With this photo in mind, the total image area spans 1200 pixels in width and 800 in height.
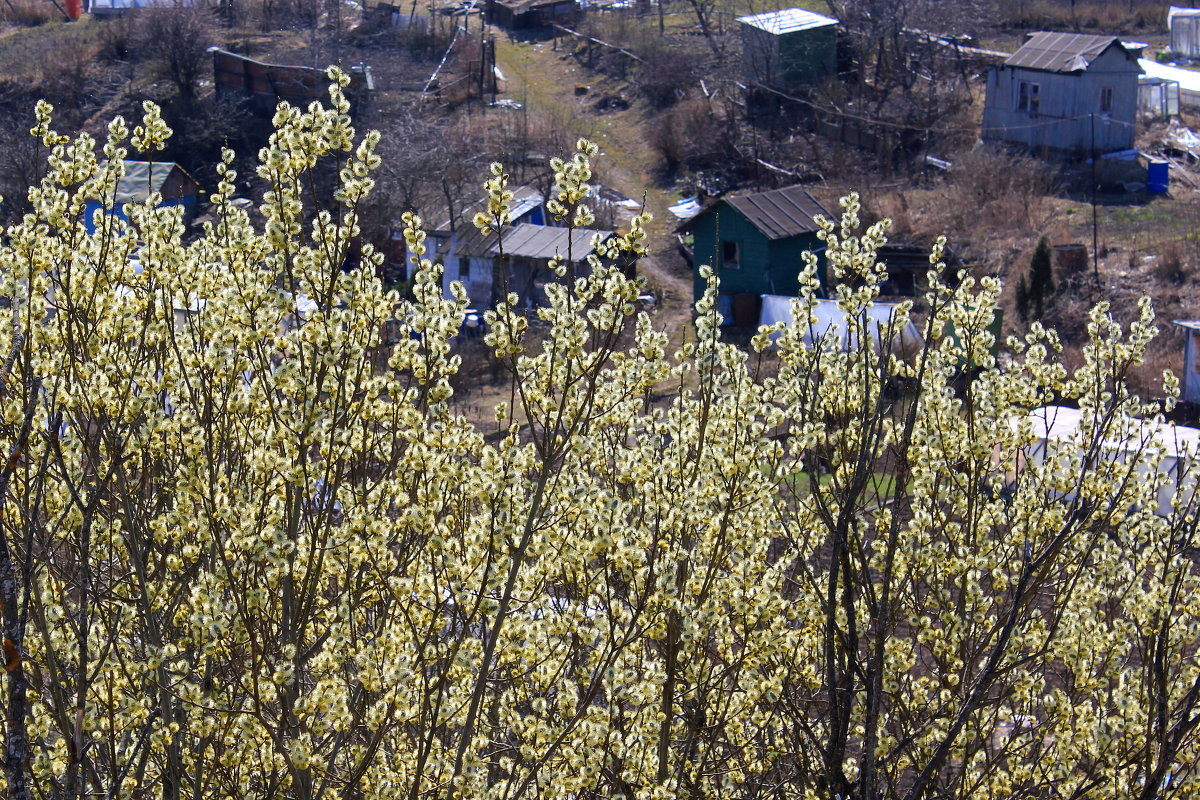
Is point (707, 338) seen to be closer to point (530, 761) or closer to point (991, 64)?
point (530, 761)

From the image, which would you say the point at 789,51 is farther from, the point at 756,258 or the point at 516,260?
the point at 516,260

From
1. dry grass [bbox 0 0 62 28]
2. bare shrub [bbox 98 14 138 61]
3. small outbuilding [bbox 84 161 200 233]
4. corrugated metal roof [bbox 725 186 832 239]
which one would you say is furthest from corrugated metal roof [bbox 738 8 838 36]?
dry grass [bbox 0 0 62 28]

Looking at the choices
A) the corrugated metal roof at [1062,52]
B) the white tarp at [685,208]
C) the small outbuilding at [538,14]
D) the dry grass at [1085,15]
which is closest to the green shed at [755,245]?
the white tarp at [685,208]

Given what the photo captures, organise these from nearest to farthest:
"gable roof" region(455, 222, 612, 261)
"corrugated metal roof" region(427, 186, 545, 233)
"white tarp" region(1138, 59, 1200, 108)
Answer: "gable roof" region(455, 222, 612, 261) → "corrugated metal roof" region(427, 186, 545, 233) → "white tarp" region(1138, 59, 1200, 108)

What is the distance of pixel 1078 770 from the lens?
28.1 ft

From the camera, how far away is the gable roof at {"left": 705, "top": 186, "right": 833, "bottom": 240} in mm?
28844

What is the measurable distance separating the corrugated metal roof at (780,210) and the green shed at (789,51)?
1222 cm

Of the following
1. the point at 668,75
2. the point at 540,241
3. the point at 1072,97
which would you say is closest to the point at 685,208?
the point at 540,241

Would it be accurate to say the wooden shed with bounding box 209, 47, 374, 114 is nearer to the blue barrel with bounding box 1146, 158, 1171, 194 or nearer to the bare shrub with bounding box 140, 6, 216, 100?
the bare shrub with bounding box 140, 6, 216, 100

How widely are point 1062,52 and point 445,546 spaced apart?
35520 millimetres

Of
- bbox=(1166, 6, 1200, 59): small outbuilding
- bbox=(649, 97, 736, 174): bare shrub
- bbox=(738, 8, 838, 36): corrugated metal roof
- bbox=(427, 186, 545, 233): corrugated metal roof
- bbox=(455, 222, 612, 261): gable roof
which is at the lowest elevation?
bbox=(455, 222, 612, 261): gable roof

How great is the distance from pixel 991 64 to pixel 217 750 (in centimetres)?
4065

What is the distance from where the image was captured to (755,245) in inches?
1143

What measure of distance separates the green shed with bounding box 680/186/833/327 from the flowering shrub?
69.7ft
